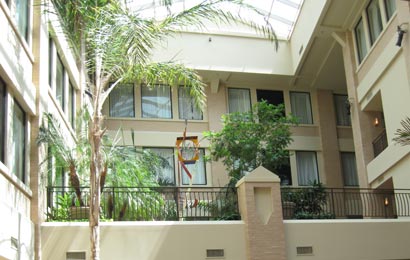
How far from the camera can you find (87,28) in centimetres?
1412

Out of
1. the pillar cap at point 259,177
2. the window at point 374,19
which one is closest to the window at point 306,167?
the window at point 374,19

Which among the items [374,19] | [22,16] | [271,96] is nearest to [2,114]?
[22,16]

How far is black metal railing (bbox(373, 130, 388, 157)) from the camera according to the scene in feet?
69.0

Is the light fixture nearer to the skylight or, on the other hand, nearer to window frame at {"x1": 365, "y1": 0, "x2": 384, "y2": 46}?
window frame at {"x1": 365, "y1": 0, "x2": 384, "y2": 46}

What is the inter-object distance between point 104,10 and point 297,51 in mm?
13752

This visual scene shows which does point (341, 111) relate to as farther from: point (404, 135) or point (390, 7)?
point (404, 135)

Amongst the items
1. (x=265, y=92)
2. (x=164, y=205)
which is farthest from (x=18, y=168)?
(x=265, y=92)

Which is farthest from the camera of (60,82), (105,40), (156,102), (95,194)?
(156,102)

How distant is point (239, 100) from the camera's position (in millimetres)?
27641

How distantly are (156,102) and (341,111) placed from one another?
838 cm

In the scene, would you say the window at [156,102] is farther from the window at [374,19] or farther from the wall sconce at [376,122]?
the window at [374,19]

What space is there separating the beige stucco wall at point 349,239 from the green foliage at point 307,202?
2167 millimetres

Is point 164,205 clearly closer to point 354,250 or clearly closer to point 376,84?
point 354,250

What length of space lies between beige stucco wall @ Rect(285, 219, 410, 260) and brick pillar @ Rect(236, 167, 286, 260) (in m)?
0.38
